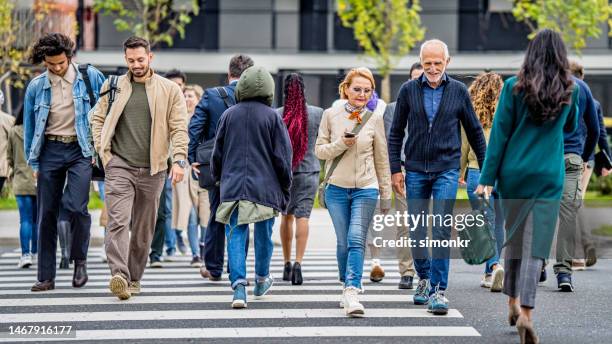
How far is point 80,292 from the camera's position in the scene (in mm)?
9797

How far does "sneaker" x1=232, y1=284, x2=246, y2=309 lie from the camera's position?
8.66m

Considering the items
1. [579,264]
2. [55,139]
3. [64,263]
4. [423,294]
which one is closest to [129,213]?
[55,139]

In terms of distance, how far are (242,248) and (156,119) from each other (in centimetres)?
134

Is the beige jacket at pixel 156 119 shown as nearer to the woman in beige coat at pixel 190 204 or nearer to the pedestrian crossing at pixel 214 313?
the pedestrian crossing at pixel 214 313

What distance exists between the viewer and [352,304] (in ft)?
26.8

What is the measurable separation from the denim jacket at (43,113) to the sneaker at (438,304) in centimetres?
322

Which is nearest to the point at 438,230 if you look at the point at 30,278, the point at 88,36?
the point at 30,278

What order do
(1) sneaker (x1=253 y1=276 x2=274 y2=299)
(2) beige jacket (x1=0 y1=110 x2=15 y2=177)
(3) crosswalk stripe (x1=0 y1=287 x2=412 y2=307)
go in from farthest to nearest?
(2) beige jacket (x1=0 y1=110 x2=15 y2=177) → (1) sneaker (x1=253 y1=276 x2=274 y2=299) → (3) crosswalk stripe (x1=0 y1=287 x2=412 y2=307)

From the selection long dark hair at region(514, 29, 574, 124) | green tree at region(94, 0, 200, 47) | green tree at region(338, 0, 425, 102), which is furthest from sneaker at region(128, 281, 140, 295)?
green tree at region(338, 0, 425, 102)

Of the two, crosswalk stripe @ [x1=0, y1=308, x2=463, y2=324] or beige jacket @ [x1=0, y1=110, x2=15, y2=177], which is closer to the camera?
crosswalk stripe @ [x1=0, y1=308, x2=463, y2=324]

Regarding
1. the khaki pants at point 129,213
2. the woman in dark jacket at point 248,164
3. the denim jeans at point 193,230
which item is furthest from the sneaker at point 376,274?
the denim jeans at point 193,230

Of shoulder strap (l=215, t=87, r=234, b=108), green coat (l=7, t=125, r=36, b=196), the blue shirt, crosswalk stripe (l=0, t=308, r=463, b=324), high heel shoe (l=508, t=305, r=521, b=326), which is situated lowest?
crosswalk stripe (l=0, t=308, r=463, b=324)

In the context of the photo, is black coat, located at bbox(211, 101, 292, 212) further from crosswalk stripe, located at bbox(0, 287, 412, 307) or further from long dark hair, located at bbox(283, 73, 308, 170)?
long dark hair, located at bbox(283, 73, 308, 170)

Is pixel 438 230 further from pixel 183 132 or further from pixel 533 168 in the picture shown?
pixel 183 132
